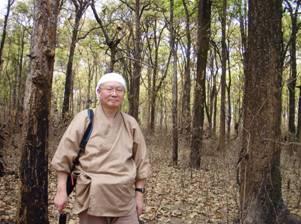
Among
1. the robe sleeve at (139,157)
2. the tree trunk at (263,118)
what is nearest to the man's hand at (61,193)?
the robe sleeve at (139,157)

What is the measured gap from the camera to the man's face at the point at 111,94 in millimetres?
2730

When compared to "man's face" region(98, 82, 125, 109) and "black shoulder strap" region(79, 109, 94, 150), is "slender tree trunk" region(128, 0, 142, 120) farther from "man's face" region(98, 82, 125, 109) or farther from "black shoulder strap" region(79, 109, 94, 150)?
"black shoulder strap" region(79, 109, 94, 150)

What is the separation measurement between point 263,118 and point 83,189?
321 cm

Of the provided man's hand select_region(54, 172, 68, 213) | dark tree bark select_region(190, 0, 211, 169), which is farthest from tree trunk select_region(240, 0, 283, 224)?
dark tree bark select_region(190, 0, 211, 169)

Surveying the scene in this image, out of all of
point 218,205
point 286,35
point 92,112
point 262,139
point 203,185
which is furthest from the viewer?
point 286,35

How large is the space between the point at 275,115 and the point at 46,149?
9.89 feet

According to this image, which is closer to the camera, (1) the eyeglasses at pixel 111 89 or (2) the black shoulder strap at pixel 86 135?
(2) the black shoulder strap at pixel 86 135

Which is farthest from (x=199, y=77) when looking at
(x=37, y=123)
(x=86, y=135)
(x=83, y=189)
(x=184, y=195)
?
(x=83, y=189)

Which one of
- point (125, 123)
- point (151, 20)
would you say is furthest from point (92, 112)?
point (151, 20)

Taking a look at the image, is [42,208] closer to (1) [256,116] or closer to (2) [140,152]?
(2) [140,152]

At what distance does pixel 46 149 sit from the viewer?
4.35m

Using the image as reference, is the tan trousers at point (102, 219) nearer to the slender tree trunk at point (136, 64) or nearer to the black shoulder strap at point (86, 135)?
the black shoulder strap at point (86, 135)

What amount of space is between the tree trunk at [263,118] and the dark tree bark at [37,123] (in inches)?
102

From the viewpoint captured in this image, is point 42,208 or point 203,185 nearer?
point 42,208
